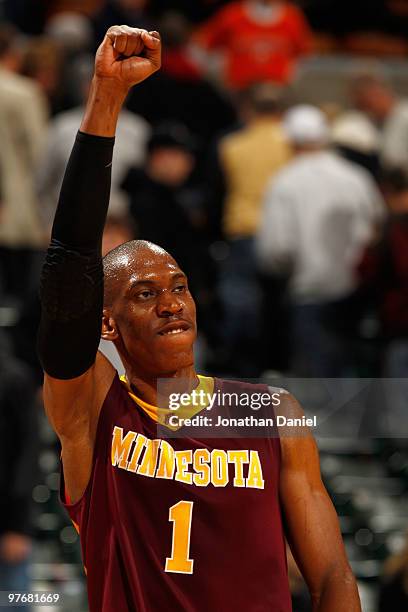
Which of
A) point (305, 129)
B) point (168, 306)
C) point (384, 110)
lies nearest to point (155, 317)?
point (168, 306)

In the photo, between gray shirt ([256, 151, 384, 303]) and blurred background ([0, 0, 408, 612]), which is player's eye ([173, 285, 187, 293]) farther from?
gray shirt ([256, 151, 384, 303])

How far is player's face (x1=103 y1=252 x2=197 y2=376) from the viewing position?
2572mm

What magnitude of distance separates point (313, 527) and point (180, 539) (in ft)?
0.86

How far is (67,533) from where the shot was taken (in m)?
4.46

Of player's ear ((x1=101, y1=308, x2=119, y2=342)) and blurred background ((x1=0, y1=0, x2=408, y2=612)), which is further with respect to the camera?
blurred background ((x1=0, y1=0, x2=408, y2=612))

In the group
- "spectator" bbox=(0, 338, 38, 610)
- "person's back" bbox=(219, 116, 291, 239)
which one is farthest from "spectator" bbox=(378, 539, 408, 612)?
"person's back" bbox=(219, 116, 291, 239)

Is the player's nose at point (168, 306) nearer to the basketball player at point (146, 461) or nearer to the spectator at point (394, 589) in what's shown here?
the basketball player at point (146, 461)

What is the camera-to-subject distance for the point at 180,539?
8.15ft

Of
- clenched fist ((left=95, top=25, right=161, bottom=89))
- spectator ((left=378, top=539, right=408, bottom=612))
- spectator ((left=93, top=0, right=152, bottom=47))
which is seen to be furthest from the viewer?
spectator ((left=93, top=0, right=152, bottom=47))

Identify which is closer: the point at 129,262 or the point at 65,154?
the point at 129,262

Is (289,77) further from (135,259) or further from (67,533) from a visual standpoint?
(135,259)

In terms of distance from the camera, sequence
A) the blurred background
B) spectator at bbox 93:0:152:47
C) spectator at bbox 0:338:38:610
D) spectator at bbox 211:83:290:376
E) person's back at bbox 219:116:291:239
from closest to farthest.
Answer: the blurred background, spectator at bbox 0:338:38:610, spectator at bbox 211:83:290:376, person's back at bbox 219:116:291:239, spectator at bbox 93:0:152:47

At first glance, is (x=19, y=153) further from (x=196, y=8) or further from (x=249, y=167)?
(x=196, y=8)

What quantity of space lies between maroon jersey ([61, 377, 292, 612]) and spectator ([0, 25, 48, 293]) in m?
2.77
